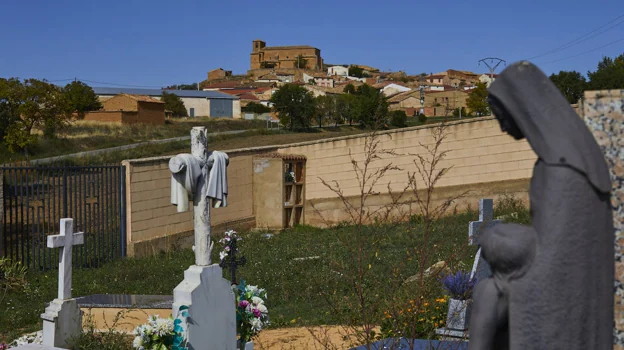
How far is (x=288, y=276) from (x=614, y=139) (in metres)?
9.56

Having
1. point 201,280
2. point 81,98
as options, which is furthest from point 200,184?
point 81,98

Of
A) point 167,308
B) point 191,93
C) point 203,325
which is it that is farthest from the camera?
point 191,93

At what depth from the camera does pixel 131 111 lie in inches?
1906

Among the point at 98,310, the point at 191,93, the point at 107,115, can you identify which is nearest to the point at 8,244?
the point at 98,310

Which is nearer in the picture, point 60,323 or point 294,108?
point 60,323

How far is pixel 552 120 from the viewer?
2172 millimetres

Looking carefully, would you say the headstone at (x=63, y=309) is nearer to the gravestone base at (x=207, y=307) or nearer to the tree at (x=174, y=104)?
the gravestone base at (x=207, y=307)

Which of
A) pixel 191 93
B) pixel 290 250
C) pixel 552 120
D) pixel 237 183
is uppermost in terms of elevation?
pixel 191 93

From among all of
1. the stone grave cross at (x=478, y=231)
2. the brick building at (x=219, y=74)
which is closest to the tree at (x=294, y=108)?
the stone grave cross at (x=478, y=231)

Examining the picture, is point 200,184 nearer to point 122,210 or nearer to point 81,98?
point 122,210

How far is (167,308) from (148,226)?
687 centimetres

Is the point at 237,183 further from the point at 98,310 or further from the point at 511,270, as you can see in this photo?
the point at 511,270

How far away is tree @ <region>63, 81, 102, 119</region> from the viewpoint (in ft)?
168

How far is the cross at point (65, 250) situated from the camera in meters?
8.44
